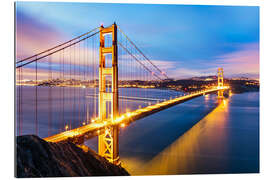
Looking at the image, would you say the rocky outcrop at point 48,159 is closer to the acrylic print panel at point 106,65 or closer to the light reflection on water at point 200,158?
the acrylic print panel at point 106,65

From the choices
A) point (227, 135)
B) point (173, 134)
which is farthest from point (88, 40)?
point (227, 135)

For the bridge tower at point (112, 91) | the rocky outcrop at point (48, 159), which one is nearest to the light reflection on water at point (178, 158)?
the bridge tower at point (112, 91)

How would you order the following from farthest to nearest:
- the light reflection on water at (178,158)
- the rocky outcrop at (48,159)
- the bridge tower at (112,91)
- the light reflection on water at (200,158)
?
the light reflection on water at (178,158)
the light reflection on water at (200,158)
the bridge tower at (112,91)
the rocky outcrop at (48,159)

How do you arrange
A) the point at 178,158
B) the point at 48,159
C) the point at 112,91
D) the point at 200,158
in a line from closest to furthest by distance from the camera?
the point at 48,159
the point at 112,91
the point at 200,158
the point at 178,158

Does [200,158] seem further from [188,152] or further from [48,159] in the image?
[48,159]

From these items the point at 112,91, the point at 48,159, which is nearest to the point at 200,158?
the point at 112,91

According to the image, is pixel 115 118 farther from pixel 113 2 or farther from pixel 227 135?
pixel 227 135

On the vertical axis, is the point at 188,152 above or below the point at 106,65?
below

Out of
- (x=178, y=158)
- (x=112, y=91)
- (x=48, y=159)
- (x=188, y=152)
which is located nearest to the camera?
(x=48, y=159)

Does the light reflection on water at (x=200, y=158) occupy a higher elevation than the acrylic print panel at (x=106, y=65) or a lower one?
lower
